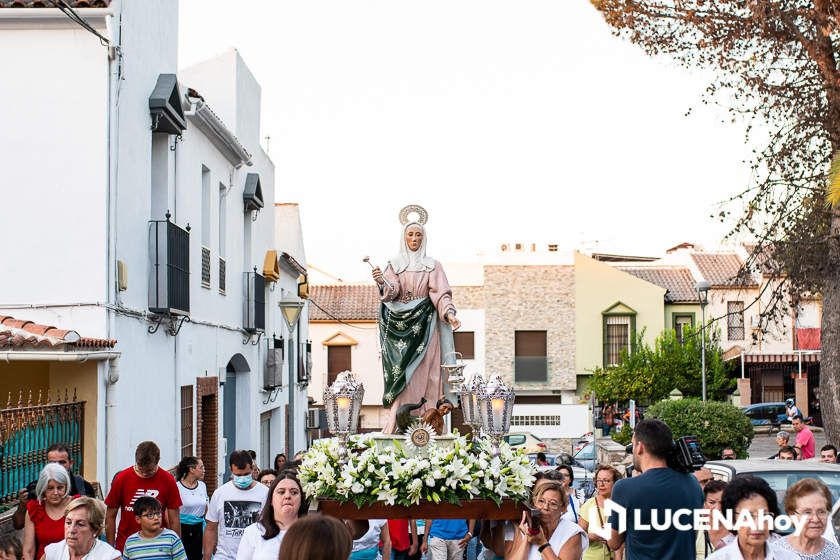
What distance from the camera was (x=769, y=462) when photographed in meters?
11.4

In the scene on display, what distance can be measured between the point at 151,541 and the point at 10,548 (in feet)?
4.54

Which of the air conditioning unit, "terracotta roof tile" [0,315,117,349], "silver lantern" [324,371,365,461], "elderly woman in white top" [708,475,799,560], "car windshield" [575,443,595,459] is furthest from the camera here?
the air conditioning unit

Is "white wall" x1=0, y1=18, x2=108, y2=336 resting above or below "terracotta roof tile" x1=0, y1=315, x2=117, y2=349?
above

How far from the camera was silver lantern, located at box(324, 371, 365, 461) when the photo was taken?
9.15 m

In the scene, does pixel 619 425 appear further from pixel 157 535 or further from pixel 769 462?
pixel 157 535

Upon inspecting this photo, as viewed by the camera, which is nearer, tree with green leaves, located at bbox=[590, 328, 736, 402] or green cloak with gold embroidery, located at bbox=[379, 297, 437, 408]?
green cloak with gold embroidery, located at bbox=[379, 297, 437, 408]

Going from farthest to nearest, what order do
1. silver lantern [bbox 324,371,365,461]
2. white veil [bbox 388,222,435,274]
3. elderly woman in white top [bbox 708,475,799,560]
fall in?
white veil [bbox 388,222,435,274] < silver lantern [bbox 324,371,365,461] < elderly woman in white top [bbox 708,475,799,560]

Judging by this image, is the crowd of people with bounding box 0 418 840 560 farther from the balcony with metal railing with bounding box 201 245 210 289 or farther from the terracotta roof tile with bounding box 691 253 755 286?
the terracotta roof tile with bounding box 691 253 755 286

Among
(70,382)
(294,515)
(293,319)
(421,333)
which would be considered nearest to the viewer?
(294,515)

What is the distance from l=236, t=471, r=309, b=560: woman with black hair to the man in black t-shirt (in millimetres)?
1786

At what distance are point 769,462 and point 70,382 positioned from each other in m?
6.95

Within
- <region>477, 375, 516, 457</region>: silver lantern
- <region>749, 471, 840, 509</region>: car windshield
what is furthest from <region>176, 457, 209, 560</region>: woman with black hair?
<region>749, 471, 840, 509</region>: car windshield

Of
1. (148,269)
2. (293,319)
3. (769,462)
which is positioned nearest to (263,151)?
(293,319)

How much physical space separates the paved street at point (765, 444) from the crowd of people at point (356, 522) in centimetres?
2474
